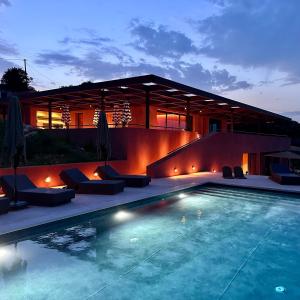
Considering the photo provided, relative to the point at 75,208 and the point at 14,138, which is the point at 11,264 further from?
the point at 14,138

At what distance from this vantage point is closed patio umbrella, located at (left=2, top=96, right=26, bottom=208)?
345 inches

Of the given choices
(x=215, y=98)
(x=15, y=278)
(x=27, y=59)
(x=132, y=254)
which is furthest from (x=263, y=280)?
(x=27, y=59)

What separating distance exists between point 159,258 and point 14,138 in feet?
17.8

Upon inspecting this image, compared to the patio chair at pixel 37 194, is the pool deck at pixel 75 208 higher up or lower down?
lower down

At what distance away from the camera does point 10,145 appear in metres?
8.77

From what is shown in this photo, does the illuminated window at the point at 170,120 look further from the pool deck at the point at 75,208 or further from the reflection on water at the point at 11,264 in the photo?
the reflection on water at the point at 11,264

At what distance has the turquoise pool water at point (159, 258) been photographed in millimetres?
4734

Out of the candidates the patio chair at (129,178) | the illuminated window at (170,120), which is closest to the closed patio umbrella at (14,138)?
the patio chair at (129,178)

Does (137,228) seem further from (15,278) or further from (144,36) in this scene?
(144,36)

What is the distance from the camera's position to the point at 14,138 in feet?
28.8

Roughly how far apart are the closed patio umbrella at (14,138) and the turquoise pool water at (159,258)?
257 cm

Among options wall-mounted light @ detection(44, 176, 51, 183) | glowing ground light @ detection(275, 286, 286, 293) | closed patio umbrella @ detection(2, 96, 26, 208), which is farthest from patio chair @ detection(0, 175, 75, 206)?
glowing ground light @ detection(275, 286, 286, 293)

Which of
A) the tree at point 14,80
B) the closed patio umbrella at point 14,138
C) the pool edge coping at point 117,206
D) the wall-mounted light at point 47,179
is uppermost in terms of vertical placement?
the tree at point 14,80

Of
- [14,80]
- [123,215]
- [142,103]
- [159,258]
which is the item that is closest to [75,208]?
[123,215]
